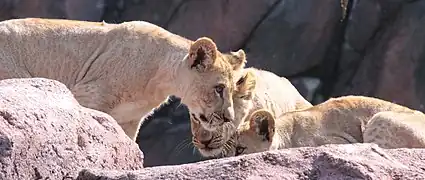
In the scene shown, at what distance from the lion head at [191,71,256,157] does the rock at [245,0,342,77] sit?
4624mm

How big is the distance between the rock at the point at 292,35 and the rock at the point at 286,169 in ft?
26.8

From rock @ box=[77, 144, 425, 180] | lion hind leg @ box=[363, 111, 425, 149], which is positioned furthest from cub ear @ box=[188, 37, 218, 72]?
rock @ box=[77, 144, 425, 180]

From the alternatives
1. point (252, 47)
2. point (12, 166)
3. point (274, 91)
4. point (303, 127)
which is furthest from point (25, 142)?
point (252, 47)

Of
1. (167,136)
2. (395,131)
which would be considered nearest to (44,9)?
(167,136)

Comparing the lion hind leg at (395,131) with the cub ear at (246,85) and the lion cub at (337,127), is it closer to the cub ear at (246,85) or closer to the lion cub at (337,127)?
the lion cub at (337,127)

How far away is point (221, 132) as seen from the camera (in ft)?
19.2

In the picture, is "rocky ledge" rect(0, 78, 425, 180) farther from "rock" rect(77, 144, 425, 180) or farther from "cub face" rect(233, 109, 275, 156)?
"cub face" rect(233, 109, 275, 156)

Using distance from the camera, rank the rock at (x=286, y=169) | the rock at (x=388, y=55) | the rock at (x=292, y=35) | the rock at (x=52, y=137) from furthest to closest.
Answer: the rock at (x=292, y=35) < the rock at (x=388, y=55) < the rock at (x=52, y=137) < the rock at (x=286, y=169)

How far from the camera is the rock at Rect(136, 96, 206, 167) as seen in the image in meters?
11.0

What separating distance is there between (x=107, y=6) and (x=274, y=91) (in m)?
4.57

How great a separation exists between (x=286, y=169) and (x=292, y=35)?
27.5 ft

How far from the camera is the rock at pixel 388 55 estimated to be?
10.5 m

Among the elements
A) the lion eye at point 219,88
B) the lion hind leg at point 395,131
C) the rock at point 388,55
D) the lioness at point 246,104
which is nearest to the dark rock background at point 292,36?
the rock at point 388,55

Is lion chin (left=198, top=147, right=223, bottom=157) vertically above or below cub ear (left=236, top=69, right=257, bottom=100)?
below
